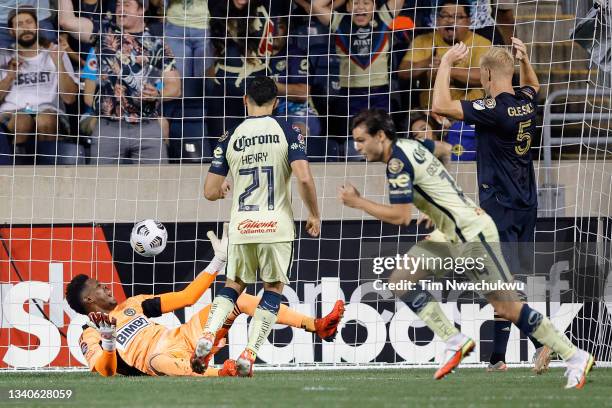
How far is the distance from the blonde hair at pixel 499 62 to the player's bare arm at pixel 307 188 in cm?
175

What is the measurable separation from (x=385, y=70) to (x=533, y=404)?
737 cm

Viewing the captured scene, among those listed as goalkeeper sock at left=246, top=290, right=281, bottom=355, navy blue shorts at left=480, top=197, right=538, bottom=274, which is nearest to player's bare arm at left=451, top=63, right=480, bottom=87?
navy blue shorts at left=480, top=197, right=538, bottom=274

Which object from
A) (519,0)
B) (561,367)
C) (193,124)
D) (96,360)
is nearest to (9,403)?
(96,360)

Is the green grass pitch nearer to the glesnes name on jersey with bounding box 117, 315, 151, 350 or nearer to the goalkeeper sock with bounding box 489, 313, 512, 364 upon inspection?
the goalkeeper sock with bounding box 489, 313, 512, 364

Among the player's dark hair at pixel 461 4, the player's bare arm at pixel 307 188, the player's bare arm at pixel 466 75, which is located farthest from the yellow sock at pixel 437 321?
the player's dark hair at pixel 461 4

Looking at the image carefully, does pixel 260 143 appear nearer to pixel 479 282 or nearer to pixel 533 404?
pixel 479 282

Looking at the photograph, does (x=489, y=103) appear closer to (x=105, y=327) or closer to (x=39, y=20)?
(x=105, y=327)

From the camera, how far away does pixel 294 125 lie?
10.6m

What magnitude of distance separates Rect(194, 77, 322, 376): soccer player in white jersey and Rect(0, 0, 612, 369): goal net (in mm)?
1945

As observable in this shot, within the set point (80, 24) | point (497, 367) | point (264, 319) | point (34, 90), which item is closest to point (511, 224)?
point (497, 367)

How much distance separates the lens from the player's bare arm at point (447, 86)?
799 centimetres

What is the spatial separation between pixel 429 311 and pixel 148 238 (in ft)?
10.8

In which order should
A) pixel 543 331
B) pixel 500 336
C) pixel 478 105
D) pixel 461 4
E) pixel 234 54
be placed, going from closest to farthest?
pixel 543 331
pixel 478 105
pixel 500 336
pixel 461 4
pixel 234 54

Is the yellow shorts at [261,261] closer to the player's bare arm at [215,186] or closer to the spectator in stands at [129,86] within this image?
the player's bare arm at [215,186]
